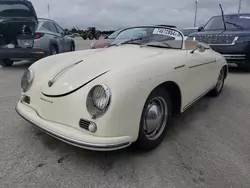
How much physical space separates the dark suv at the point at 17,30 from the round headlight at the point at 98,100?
5362mm

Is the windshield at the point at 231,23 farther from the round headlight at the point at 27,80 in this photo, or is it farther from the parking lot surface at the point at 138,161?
the round headlight at the point at 27,80

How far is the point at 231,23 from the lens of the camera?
23.6 feet

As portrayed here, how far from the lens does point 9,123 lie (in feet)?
10.2

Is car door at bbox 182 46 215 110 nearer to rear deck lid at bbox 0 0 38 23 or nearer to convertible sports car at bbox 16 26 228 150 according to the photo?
convertible sports car at bbox 16 26 228 150

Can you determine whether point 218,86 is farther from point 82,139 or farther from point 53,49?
point 53,49

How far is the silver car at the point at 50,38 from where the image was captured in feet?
22.5

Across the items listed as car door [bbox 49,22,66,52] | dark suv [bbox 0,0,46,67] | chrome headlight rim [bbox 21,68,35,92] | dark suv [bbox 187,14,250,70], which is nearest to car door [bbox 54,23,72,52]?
car door [bbox 49,22,66,52]

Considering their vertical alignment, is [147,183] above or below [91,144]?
below

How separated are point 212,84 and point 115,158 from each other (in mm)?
2261

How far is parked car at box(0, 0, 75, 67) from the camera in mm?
6750

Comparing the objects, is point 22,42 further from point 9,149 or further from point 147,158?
point 147,158

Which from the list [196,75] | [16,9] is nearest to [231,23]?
[196,75]

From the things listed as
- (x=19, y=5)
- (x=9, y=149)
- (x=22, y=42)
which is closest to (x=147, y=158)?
(x=9, y=149)

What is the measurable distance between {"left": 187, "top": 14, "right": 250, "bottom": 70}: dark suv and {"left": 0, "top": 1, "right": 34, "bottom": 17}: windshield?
4.76 m
